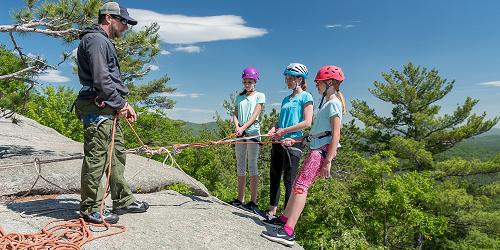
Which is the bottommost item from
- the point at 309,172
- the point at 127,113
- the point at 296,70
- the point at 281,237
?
the point at 281,237

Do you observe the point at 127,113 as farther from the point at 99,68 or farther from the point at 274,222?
the point at 274,222

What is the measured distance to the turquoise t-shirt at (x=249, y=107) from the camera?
5.49m

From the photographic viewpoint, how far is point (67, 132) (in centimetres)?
2466

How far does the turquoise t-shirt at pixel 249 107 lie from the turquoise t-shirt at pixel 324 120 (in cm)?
130

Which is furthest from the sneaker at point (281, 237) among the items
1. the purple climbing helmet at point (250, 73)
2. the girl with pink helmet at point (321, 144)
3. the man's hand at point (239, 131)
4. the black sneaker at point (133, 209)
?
the purple climbing helmet at point (250, 73)

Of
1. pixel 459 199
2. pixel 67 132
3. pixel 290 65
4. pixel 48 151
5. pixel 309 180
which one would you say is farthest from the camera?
pixel 459 199

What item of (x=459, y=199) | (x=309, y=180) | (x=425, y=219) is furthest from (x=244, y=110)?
(x=459, y=199)

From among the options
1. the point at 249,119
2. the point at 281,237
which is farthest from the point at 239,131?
the point at 281,237

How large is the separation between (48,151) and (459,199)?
26.2m

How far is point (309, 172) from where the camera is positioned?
4.20 meters

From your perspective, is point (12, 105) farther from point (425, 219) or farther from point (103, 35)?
point (425, 219)

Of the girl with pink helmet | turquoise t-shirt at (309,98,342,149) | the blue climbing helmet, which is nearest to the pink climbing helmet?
the girl with pink helmet

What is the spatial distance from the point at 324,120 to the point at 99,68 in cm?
226

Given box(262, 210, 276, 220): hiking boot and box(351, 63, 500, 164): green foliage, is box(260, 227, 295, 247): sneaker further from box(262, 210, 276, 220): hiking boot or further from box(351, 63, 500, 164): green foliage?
box(351, 63, 500, 164): green foliage
